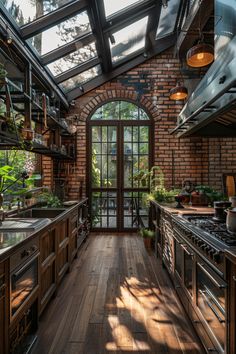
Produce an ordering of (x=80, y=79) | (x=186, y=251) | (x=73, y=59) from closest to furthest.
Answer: (x=186, y=251) → (x=73, y=59) → (x=80, y=79)

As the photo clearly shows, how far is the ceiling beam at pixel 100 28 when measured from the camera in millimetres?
3109

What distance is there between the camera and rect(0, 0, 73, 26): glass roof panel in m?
2.62

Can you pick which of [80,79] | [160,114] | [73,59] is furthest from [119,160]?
[73,59]

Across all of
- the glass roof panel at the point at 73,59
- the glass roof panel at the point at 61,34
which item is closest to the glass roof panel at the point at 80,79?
the glass roof panel at the point at 73,59

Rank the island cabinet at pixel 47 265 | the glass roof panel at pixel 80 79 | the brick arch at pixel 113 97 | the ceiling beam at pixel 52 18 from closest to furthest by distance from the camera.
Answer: the island cabinet at pixel 47 265 < the ceiling beam at pixel 52 18 < the glass roof panel at pixel 80 79 < the brick arch at pixel 113 97

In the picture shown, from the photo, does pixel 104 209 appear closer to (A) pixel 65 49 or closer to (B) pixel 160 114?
(B) pixel 160 114

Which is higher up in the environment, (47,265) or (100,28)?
(100,28)

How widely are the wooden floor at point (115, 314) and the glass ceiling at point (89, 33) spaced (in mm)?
2857

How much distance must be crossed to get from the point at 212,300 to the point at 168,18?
14.6 ft

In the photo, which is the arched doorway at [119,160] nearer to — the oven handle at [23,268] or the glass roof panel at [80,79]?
the glass roof panel at [80,79]

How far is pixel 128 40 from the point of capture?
177 inches

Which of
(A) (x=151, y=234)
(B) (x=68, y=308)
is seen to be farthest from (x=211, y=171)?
(B) (x=68, y=308)

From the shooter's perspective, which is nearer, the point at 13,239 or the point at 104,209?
the point at 13,239

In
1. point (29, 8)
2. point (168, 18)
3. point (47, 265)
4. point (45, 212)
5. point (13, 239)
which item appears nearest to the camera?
point (13, 239)
